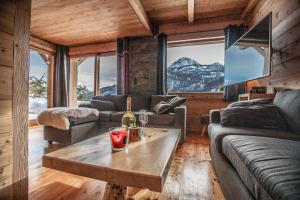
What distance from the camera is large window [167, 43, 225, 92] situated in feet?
12.7

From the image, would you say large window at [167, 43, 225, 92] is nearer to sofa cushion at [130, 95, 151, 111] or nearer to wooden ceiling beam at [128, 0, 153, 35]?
sofa cushion at [130, 95, 151, 111]

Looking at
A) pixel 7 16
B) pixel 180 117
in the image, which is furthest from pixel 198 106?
pixel 7 16

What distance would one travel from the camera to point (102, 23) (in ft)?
11.2

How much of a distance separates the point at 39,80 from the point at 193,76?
14.0 feet

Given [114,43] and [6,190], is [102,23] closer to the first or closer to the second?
[114,43]

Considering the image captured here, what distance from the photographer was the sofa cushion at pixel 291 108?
4.51 ft

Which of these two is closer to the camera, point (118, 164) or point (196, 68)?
point (118, 164)

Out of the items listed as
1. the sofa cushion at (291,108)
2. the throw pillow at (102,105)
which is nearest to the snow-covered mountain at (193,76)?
the throw pillow at (102,105)

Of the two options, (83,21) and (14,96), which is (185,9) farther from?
(14,96)

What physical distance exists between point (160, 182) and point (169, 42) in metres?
3.73

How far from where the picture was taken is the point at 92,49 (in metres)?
4.60

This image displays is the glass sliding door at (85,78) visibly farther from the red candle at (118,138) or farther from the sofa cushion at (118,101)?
the red candle at (118,138)

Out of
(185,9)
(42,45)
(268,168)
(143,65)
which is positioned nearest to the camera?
(268,168)

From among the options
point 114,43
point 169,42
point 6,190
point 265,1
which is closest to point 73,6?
point 114,43
